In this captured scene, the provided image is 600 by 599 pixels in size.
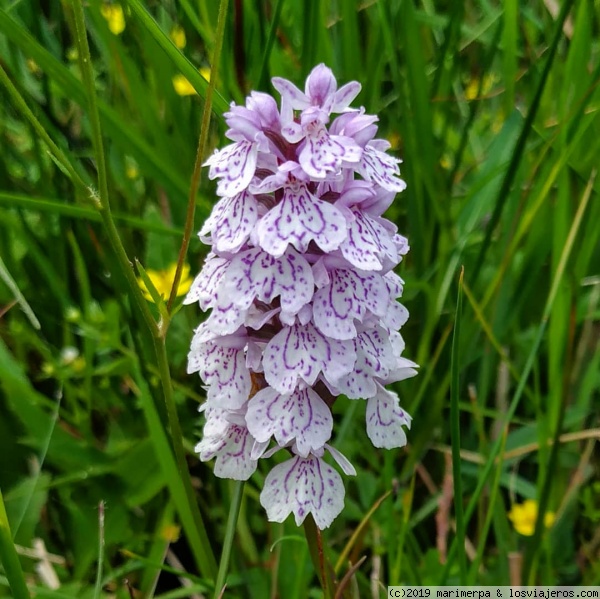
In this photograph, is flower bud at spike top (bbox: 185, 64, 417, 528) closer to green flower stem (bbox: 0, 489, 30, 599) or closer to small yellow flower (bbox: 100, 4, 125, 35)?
green flower stem (bbox: 0, 489, 30, 599)

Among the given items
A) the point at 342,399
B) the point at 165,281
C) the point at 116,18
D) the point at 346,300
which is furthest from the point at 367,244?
the point at 116,18

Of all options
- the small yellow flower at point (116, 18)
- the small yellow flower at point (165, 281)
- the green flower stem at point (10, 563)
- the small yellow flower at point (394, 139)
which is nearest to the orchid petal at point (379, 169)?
the green flower stem at point (10, 563)

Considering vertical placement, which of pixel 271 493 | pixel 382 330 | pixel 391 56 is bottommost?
pixel 271 493

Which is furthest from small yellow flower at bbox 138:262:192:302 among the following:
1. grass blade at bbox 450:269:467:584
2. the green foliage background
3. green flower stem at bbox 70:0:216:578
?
grass blade at bbox 450:269:467:584

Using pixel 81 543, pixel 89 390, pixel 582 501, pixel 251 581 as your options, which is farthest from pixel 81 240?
pixel 582 501

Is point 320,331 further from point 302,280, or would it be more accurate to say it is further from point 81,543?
point 81,543

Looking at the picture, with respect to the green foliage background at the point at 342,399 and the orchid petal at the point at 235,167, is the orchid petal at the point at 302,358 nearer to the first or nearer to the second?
the orchid petal at the point at 235,167

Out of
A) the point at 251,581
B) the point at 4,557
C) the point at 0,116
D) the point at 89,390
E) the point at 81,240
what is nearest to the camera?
the point at 4,557

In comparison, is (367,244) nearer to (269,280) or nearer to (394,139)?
(269,280)
